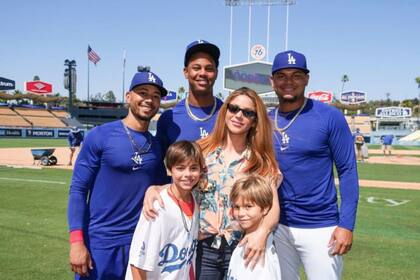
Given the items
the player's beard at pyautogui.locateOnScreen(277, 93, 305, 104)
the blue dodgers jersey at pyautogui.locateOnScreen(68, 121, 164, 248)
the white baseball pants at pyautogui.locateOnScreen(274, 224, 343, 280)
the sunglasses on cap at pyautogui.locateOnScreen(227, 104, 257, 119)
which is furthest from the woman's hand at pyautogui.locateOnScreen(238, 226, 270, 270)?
the player's beard at pyautogui.locateOnScreen(277, 93, 305, 104)

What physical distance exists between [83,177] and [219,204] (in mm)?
1092

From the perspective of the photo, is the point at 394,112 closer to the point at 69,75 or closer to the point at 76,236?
the point at 69,75

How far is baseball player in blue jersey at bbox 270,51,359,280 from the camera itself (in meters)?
3.36

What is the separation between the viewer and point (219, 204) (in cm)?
300

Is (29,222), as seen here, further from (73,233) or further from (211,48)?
(211,48)

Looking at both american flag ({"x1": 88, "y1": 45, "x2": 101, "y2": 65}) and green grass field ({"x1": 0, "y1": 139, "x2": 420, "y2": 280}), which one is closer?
green grass field ({"x1": 0, "y1": 139, "x2": 420, "y2": 280})

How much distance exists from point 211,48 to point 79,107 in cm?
7583

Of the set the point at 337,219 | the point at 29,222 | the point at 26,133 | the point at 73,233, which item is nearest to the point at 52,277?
the point at 73,233

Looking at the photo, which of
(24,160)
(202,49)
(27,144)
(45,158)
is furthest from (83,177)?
(27,144)

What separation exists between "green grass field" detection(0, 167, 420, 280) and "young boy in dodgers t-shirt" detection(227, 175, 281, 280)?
3.42 metres

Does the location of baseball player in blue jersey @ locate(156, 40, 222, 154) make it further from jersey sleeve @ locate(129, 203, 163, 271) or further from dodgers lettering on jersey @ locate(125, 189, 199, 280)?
jersey sleeve @ locate(129, 203, 163, 271)

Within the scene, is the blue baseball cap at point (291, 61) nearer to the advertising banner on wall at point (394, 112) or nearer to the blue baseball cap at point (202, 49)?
the blue baseball cap at point (202, 49)


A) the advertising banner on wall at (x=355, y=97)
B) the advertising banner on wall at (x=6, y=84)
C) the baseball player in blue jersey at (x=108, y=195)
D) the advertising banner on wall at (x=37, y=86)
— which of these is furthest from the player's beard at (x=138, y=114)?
the advertising banner on wall at (x=37, y=86)

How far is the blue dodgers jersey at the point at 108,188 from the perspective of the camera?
3.20 metres
